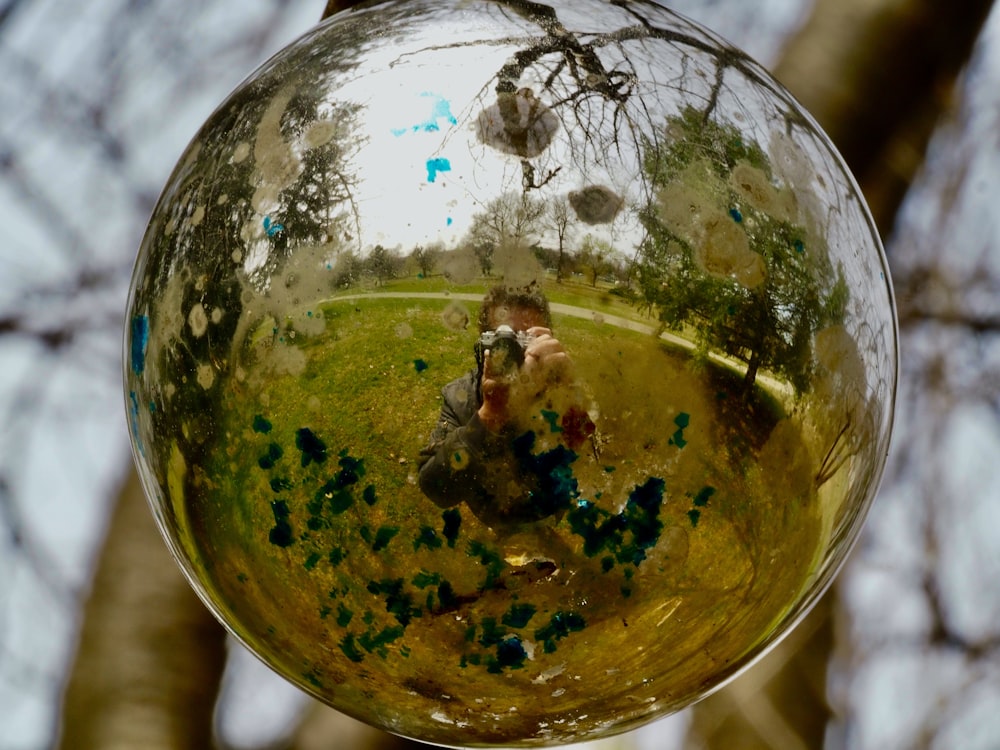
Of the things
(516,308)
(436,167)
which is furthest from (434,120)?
(516,308)

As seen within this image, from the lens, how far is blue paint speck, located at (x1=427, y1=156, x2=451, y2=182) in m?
0.74

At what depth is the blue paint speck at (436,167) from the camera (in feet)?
2.44

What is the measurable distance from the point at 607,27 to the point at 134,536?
1.51 m

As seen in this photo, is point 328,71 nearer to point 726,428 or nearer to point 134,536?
point 726,428

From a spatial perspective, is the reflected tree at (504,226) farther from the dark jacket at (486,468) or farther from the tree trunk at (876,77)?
the tree trunk at (876,77)

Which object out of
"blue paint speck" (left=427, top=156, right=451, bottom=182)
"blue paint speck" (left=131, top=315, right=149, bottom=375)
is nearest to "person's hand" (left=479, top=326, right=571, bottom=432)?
"blue paint speck" (left=427, top=156, right=451, bottom=182)

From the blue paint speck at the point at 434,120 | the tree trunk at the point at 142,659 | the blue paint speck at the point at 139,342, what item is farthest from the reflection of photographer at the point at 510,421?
the tree trunk at the point at 142,659

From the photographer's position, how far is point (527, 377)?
0.72m

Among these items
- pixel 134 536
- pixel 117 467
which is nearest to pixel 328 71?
pixel 134 536

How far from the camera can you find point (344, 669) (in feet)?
2.98

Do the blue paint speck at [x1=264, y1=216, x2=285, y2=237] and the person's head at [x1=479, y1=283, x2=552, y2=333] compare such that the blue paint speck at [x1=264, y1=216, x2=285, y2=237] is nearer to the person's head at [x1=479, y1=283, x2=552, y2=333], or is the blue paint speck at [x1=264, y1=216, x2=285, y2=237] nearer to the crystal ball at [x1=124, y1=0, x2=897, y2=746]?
the crystal ball at [x1=124, y1=0, x2=897, y2=746]

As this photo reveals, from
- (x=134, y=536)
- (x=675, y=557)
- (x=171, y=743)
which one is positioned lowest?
(x=171, y=743)

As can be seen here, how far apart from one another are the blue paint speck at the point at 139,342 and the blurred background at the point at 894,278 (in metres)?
1.22

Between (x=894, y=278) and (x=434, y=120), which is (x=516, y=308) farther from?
(x=894, y=278)
